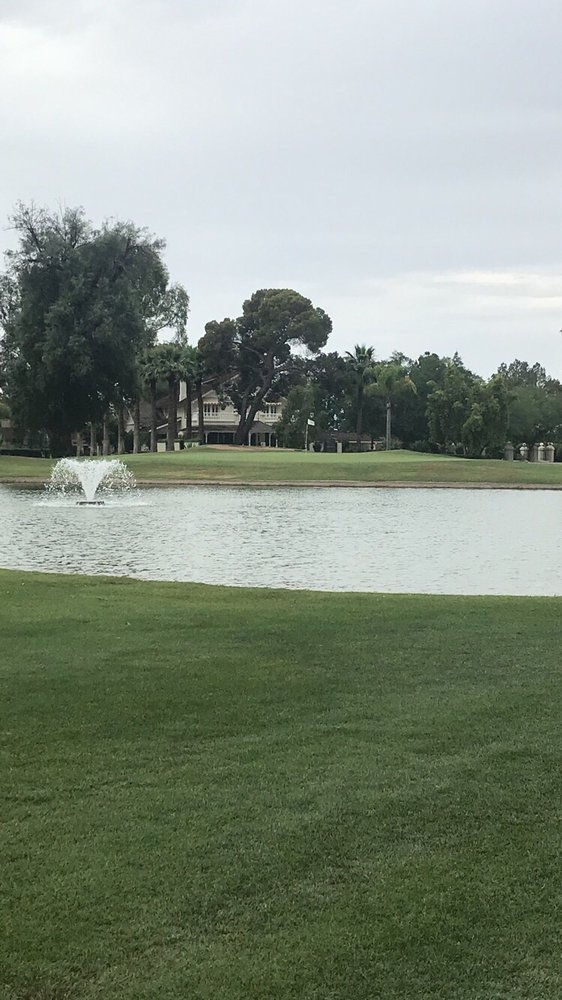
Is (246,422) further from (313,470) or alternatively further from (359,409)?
(313,470)

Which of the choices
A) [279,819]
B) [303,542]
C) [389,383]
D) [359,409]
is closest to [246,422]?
[359,409]

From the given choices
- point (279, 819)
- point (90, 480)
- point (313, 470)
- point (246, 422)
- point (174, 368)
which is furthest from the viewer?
point (246, 422)

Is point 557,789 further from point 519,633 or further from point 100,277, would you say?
point 100,277

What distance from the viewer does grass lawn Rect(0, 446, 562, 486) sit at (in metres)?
49.5

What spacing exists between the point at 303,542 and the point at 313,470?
31.0m

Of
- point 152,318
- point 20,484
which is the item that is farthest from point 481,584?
point 152,318

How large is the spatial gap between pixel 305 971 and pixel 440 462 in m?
53.1

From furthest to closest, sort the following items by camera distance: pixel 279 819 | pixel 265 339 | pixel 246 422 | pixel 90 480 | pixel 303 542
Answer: pixel 246 422
pixel 265 339
pixel 90 480
pixel 303 542
pixel 279 819

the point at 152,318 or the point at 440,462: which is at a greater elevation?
the point at 152,318

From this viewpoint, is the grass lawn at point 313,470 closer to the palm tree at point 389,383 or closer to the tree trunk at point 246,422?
the palm tree at point 389,383

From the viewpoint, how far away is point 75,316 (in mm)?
55594

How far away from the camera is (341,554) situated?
1848 centimetres

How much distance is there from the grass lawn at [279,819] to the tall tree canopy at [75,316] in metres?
48.4

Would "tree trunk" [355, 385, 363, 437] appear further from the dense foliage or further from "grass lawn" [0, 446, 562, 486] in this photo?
"grass lawn" [0, 446, 562, 486]
